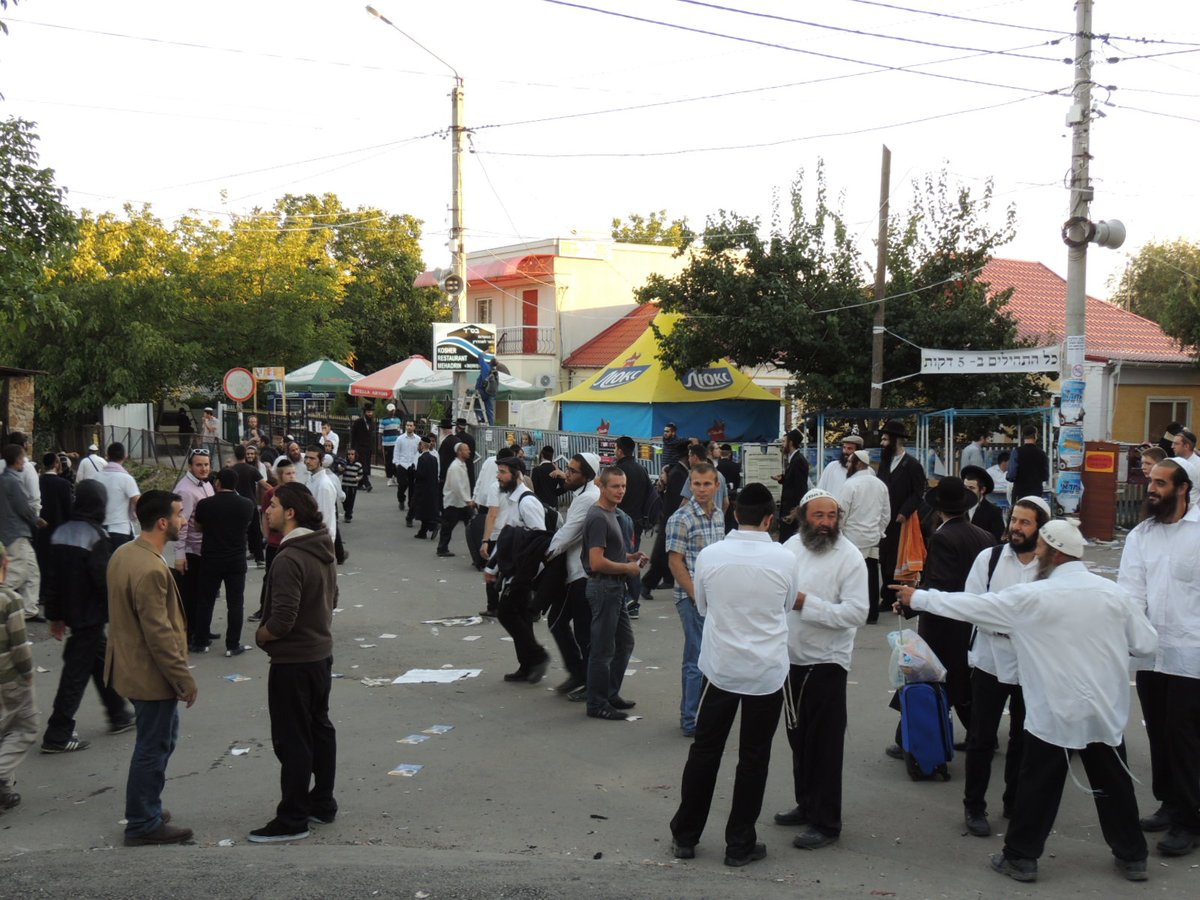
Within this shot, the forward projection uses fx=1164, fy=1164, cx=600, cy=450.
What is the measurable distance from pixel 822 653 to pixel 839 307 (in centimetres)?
1651

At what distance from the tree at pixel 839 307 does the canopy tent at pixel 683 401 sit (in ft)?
3.76

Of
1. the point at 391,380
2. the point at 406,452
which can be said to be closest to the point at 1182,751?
the point at 406,452

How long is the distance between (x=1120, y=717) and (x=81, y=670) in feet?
20.0

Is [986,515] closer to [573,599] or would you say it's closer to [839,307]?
[573,599]

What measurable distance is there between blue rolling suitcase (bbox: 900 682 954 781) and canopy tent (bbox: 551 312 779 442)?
16.4 metres

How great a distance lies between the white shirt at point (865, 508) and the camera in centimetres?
1105

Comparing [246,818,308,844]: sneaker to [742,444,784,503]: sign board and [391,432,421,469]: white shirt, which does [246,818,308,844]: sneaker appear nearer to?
[742,444,784,503]: sign board

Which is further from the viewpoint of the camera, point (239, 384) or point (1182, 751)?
point (239, 384)

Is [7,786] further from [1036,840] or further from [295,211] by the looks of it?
[295,211]

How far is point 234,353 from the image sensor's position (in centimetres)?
3444

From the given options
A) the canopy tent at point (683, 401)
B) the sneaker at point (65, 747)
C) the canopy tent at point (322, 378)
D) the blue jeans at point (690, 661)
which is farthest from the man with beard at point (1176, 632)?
the canopy tent at point (322, 378)

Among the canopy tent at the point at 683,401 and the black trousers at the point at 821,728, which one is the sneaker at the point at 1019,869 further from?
the canopy tent at the point at 683,401

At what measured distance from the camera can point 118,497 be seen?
11188 mm

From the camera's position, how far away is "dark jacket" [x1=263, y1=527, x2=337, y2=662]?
224 inches
